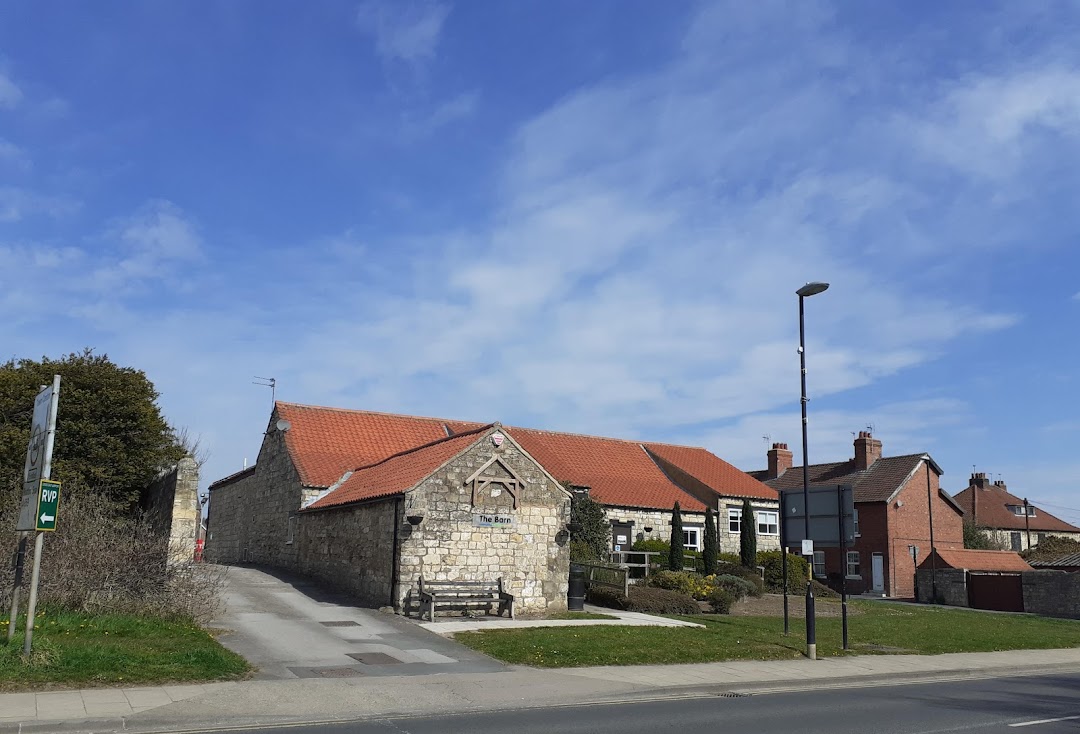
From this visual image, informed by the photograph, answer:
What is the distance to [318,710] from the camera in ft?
35.4

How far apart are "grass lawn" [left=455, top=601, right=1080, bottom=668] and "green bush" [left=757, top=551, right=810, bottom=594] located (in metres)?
7.22

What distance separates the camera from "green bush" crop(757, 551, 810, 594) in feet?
113

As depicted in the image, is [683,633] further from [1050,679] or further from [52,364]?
[52,364]

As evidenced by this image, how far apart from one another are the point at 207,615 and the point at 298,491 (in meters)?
11.8

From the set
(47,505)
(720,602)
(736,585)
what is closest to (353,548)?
(720,602)

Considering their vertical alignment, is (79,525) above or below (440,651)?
above

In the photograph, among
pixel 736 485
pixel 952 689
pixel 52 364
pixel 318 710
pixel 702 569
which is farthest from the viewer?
pixel 736 485

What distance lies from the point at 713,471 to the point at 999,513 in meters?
28.4

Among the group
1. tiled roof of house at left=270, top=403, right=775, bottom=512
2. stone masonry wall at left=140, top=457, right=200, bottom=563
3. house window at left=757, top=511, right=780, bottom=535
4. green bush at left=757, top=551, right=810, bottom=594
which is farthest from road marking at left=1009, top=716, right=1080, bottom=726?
house window at left=757, top=511, right=780, bottom=535

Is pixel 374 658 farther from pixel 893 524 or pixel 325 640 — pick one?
pixel 893 524

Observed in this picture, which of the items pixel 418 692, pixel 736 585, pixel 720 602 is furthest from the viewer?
pixel 736 585

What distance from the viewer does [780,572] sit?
3519cm

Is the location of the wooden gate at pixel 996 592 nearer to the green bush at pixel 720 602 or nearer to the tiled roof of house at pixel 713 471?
the tiled roof of house at pixel 713 471

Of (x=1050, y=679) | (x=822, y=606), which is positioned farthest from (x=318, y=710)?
(x=822, y=606)
